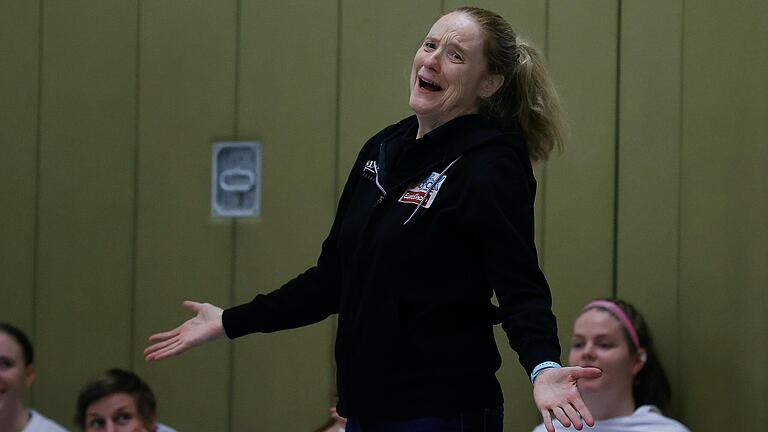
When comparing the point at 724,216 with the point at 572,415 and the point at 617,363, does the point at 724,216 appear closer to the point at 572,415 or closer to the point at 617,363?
the point at 617,363

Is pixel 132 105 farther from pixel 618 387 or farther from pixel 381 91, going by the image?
pixel 618 387

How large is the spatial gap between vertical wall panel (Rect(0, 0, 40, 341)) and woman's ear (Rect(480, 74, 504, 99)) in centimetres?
→ 229

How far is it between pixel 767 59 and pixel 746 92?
10 cm

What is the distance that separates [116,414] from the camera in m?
3.57

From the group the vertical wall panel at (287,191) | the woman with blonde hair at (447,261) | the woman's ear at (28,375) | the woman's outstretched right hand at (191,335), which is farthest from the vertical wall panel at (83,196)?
the woman with blonde hair at (447,261)

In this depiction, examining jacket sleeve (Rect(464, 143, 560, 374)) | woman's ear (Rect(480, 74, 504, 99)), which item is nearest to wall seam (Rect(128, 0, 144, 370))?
woman's ear (Rect(480, 74, 504, 99))

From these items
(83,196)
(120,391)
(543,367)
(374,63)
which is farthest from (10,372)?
(543,367)

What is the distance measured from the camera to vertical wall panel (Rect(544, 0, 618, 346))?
139 inches

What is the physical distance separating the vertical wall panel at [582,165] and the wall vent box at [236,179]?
3.03ft

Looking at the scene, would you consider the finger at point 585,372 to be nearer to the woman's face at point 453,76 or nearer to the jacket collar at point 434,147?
the jacket collar at point 434,147

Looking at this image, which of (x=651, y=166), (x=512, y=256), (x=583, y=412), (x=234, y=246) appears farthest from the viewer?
(x=234, y=246)

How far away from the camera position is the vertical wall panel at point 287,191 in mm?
3836

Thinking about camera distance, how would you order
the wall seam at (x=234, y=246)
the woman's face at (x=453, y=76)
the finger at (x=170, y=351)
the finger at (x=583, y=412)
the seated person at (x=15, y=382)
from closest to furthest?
the finger at (x=583, y=412), the woman's face at (x=453, y=76), the finger at (x=170, y=351), the seated person at (x=15, y=382), the wall seam at (x=234, y=246)

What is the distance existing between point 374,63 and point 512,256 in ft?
5.90
